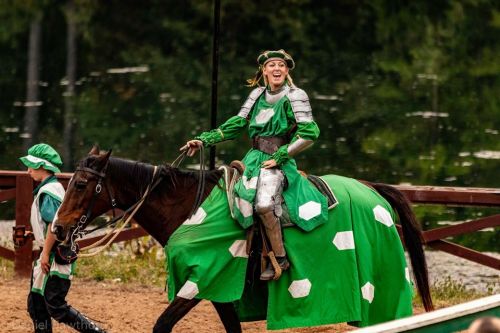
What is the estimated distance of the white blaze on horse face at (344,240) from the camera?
831 cm

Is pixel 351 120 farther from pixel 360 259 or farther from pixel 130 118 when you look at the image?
pixel 360 259

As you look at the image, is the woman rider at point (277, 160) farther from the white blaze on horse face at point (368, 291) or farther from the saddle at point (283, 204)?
the white blaze on horse face at point (368, 291)

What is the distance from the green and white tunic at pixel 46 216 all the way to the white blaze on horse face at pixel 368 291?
176 cm

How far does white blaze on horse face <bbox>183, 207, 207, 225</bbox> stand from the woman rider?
195 mm

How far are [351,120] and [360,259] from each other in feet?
46.7

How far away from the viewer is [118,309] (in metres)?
10.1

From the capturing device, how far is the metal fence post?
11.0m

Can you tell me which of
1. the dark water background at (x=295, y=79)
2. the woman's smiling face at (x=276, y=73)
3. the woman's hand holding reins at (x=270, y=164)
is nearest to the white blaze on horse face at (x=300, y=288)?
the woman's hand holding reins at (x=270, y=164)

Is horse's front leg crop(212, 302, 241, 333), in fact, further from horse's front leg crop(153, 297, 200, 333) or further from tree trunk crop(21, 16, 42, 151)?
tree trunk crop(21, 16, 42, 151)

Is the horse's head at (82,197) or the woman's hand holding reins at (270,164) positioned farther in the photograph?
the woman's hand holding reins at (270,164)

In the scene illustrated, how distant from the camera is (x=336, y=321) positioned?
828 cm

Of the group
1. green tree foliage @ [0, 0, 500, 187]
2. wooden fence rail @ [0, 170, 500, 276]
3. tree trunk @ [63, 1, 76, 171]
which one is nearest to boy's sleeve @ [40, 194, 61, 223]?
wooden fence rail @ [0, 170, 500, 276]

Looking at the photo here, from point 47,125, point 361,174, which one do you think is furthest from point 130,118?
point 361,174

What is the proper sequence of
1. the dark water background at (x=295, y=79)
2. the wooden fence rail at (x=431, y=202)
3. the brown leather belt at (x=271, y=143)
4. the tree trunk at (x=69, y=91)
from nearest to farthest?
the brown leather belt at (x=271, y=143) < the wooden fence rail at (x=431, y=202) < the dark water background at (x=295, y=79) < the tree trunk at (x=69, y=91)
